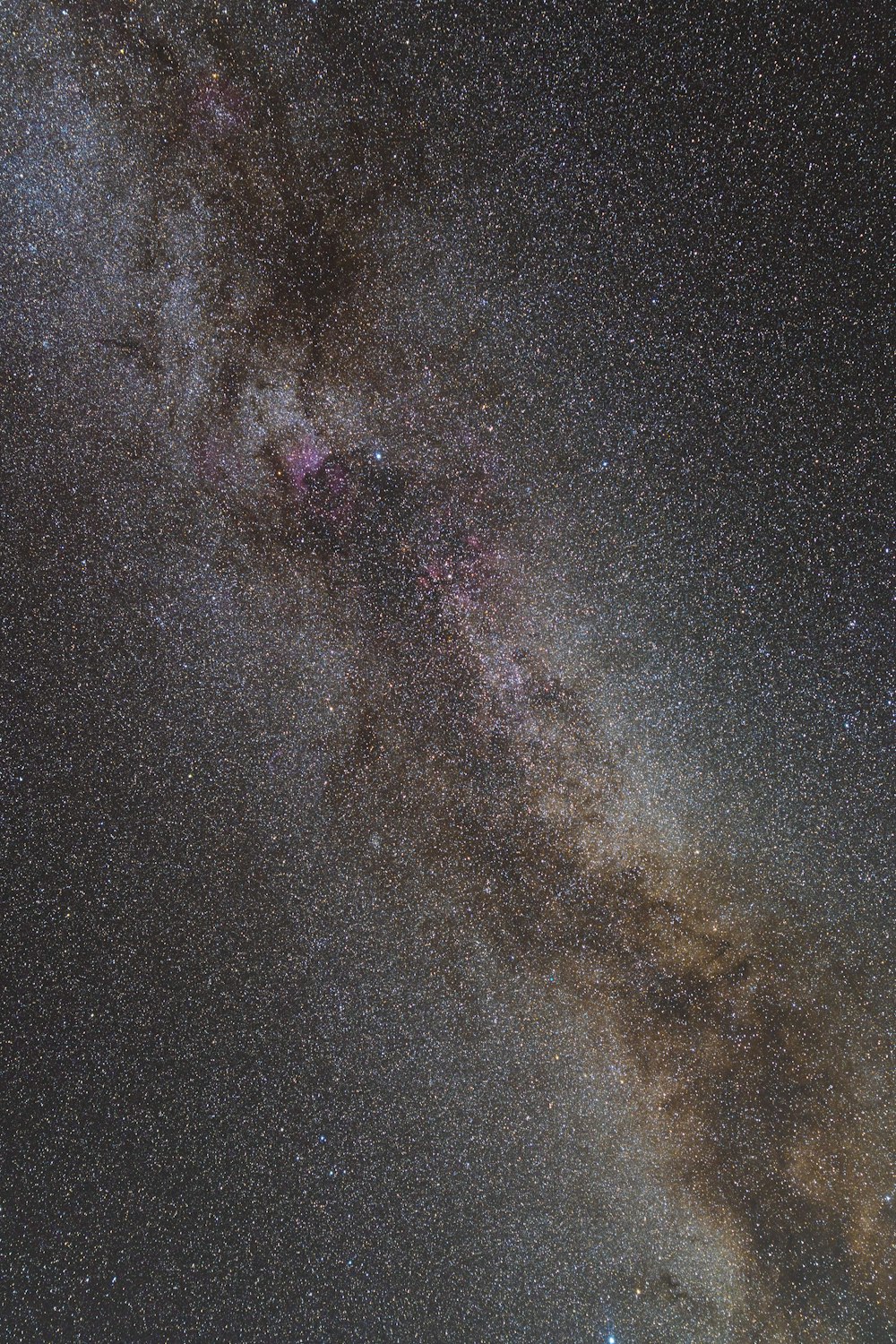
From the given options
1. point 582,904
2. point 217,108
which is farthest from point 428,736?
point 217,108

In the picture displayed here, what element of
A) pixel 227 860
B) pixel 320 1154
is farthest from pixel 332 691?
pixel 320 1154

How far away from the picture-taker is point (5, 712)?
7.13ft

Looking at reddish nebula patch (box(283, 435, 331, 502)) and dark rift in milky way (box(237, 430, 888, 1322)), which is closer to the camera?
reddish nebula patch (box(283, 435, 331, 502))

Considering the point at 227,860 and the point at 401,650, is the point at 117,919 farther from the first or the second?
the point at 401,650

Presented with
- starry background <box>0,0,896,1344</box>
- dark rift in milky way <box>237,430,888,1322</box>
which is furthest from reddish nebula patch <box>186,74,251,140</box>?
dark rift in milky way <box>237,430,888,1322</box>

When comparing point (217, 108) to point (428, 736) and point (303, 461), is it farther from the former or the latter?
point (428, 736)

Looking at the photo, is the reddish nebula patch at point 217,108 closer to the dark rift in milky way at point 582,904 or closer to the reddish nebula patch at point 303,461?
the reddish nebula patch at point 303,461

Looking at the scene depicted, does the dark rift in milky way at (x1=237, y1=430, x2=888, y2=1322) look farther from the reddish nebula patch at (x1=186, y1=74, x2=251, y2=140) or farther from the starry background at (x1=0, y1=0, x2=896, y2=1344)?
the reddish nebula patch at (x1=186, y1=74, x2=251, y2=140)

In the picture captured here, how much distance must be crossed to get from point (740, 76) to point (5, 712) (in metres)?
2.99

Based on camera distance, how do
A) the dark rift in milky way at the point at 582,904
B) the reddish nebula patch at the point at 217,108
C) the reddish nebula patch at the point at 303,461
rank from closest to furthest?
the reddish nebula patch at the point at 217,108
the reddish nebula patch at the point at 303,461
the dark rift in milky way at the point at 582,904

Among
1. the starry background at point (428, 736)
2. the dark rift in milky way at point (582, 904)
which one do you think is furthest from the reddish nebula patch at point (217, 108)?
the dark rift in milky way at point (582, 904)

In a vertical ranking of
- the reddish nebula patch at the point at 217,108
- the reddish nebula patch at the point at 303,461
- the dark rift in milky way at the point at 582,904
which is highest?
the reddish nebula patch at the point at 217,108

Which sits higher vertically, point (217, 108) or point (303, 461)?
point (217, 108)

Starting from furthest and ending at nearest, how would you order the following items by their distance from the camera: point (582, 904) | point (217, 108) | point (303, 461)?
point (582, 904) → point (303, 461) → point (217, 108)
